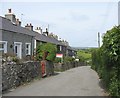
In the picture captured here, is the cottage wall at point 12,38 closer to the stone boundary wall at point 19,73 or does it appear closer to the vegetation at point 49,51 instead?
the vegetation at point 49,51

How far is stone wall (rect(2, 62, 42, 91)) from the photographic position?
16656mm

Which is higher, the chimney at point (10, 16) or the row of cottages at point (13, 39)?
the chimney at point (10, 16)

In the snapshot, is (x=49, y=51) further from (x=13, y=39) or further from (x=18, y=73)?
(x=18, y=73)

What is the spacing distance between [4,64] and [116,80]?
24.1 ft

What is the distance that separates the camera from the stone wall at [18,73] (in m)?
16.7

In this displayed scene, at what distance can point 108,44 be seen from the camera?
42.9ft

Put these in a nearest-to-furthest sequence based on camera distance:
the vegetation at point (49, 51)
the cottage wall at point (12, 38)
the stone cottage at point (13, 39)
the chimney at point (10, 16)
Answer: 1. the stone cottage at point (13, 39)
2. the cottage wall at point (12, 38)
3. the vegetation at point (49, 51)
4. the chimney at point (10, 16)

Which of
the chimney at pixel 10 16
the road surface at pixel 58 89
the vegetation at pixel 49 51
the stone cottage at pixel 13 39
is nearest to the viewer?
the road surface at pixel 58 89

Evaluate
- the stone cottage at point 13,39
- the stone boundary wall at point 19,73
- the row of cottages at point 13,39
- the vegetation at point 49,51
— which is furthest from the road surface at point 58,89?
the vegetation at point 49,51

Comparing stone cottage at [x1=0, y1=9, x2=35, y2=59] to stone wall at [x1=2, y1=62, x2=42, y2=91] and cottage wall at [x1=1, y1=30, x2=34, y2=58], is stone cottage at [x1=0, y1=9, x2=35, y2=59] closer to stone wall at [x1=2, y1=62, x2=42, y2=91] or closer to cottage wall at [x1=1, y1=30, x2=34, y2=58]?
cottage wall at [x1=1, y1=30, x2=34, y2=58]

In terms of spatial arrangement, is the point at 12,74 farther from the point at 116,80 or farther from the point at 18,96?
the point at 116,80

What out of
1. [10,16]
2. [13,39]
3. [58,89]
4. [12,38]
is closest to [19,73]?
[58,89]

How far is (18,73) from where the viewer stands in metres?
19.7

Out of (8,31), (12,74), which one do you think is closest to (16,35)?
(8,31)
